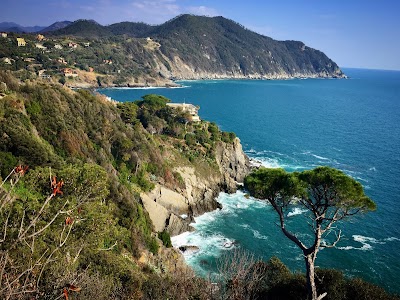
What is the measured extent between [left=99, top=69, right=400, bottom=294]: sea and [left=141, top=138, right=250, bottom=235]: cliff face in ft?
3.98

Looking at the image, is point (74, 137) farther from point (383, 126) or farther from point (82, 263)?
point (383, 126)

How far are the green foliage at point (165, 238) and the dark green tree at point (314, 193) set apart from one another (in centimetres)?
1521

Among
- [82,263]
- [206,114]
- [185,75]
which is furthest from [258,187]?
[185,75]

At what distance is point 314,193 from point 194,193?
81.5 ft

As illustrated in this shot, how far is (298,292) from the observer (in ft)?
57.5

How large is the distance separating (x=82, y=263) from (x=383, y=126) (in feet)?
297

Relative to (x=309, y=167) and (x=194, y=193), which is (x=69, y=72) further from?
(x=194, y=193)

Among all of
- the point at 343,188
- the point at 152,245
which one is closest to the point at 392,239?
the point at 343,188

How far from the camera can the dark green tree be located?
51.0 ft

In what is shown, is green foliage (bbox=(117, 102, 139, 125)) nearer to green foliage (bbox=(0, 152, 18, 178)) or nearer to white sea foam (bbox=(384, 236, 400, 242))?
green foliage (bbox=(0, 152, 18, 178))

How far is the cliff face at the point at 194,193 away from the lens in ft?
111

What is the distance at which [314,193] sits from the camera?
1691 cm

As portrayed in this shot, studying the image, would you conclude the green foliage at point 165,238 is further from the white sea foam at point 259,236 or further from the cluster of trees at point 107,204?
the white sea foam at point 259,236

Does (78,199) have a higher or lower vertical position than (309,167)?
higher
